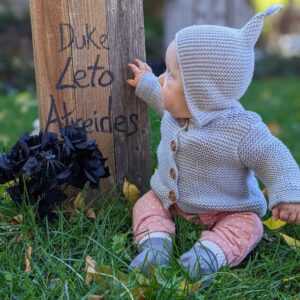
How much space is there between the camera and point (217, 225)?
229 centimetres

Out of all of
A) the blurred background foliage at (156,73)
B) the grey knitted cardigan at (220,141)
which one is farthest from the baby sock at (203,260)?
the blurred background foliage at (156,73)

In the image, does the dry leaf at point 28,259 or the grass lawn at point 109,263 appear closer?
the grass lawn at point 109,263

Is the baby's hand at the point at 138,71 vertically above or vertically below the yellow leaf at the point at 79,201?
above

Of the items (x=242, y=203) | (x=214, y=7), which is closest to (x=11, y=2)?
(x=214, y=7)

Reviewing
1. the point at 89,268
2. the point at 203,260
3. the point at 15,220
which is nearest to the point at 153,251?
the point at 203,260

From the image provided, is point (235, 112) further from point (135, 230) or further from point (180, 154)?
point (135, 230)

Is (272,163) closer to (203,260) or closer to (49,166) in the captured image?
(203,260)

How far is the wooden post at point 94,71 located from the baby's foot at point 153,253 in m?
0.60

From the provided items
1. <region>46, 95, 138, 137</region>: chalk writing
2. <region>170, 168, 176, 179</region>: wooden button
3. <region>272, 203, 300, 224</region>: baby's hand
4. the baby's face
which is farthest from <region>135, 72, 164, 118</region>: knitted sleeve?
<region>272, 203, 300, 224</region>: baby's hand

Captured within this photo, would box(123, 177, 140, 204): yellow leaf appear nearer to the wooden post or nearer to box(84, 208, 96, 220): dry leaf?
the wooden post

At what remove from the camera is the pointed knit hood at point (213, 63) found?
207cm

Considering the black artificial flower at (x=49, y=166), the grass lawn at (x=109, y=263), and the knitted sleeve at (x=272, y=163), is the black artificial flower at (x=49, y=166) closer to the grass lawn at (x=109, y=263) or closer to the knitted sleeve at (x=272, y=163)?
the grass lawn at (x=109, y=263)

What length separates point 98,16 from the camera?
2461 mm

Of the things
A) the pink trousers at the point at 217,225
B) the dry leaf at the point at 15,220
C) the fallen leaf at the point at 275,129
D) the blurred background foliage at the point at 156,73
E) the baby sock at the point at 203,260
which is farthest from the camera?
the fallen leaf at the point at 275,129
